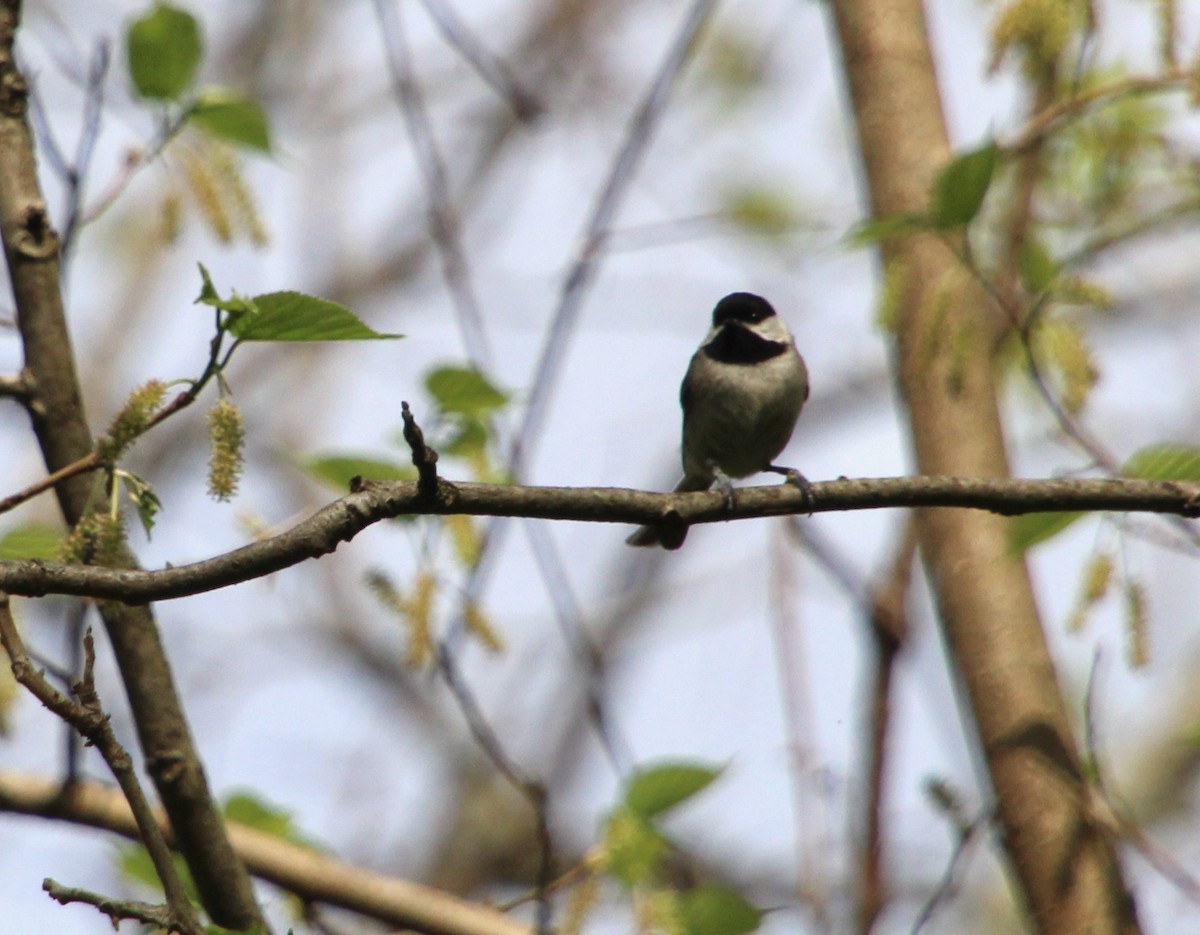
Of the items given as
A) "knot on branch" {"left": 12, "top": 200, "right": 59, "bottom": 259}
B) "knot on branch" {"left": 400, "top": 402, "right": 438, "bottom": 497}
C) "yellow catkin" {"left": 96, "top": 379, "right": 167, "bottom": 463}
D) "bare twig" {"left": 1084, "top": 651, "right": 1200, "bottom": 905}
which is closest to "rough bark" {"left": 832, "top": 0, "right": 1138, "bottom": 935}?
"bare twig" {"left": 1084, "top": 651, "right": 1200, "bottom": 905}

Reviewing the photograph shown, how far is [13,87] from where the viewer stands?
9.83 feet

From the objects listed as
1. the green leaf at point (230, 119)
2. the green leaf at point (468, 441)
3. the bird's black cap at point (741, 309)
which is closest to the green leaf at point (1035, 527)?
the green leaf at point (468, 441)

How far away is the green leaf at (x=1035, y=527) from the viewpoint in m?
2.90

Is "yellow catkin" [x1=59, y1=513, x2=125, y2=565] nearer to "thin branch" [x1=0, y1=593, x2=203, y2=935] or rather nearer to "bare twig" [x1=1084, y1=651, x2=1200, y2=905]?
"thin branch" [x1=0, y1=593, x2=203, y2=935]

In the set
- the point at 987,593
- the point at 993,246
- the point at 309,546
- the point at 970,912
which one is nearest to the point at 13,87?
the point at 309,546

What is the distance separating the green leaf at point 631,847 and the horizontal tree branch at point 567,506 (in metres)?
0.88

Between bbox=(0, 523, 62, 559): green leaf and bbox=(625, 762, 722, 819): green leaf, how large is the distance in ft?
4.40

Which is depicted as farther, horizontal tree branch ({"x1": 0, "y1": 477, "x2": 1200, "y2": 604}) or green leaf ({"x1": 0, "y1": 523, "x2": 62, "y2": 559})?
green leaf ({"x1": 0, "y1": 523, "x2": 62, "y2": 559})

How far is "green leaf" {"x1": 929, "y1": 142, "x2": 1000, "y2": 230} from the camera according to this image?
300 cm

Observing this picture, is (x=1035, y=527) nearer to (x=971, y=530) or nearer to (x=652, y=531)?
(x=971, y=530)

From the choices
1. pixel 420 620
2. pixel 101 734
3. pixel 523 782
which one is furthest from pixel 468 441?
pixel 101 734

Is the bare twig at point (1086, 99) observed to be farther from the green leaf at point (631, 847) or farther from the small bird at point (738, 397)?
the green leaf at point (631, 847)

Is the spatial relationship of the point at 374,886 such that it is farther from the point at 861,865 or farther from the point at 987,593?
the point at 987,593

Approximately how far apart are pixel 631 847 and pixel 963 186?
1.62m
